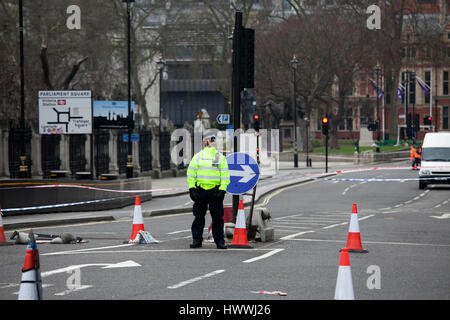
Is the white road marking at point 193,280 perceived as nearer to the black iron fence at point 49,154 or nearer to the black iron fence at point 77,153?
the black iron fence at point 49,154

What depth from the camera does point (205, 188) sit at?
14078 millimetres

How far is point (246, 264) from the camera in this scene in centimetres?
1230

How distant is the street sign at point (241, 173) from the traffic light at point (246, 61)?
190 cm

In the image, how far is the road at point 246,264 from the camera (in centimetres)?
984

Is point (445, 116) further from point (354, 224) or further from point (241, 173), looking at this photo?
point (354, 224)

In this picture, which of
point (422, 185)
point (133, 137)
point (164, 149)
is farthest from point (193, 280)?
point (164, 149)

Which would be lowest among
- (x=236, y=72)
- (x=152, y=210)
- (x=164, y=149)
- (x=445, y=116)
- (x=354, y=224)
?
(x=152, y=210)

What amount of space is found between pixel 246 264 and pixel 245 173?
2616 millimetres

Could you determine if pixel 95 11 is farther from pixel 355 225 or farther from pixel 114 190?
pixel 355 225

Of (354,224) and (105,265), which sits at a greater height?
(354,224)

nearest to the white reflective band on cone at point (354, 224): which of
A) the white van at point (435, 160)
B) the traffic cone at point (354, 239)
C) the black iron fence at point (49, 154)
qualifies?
the traffic cone at point (354, 239)

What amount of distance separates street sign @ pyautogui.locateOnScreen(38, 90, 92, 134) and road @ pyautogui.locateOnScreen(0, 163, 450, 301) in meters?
6.26
